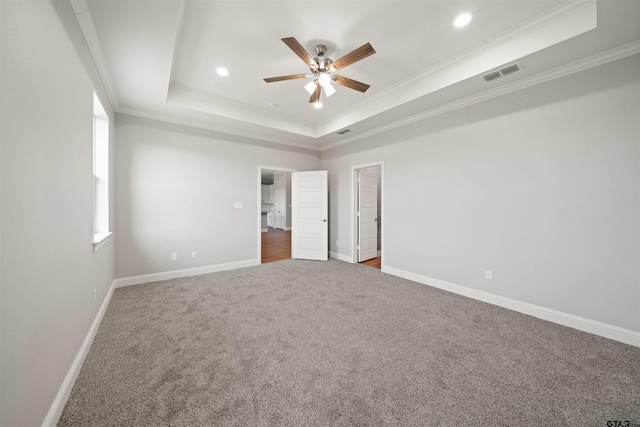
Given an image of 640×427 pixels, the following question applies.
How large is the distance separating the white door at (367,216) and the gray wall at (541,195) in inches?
48.9

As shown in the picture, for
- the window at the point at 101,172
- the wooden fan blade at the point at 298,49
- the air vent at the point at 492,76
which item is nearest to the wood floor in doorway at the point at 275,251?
the window at the point at 101,172

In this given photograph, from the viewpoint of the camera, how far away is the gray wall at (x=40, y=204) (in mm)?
957

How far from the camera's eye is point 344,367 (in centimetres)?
182

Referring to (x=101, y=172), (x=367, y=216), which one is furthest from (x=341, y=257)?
(x=101, y=172)

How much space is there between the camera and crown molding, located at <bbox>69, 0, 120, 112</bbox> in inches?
68.8

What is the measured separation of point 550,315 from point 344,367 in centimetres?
243

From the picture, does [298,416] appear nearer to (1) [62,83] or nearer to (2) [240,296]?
(2) [240,296]

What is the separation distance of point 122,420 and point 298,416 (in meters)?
1.00

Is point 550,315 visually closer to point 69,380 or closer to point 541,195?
point 541,195

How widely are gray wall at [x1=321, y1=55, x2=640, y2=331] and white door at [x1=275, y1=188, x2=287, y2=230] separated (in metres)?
7.06

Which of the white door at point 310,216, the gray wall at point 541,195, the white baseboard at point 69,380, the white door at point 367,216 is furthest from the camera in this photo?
the white door at point 310,216

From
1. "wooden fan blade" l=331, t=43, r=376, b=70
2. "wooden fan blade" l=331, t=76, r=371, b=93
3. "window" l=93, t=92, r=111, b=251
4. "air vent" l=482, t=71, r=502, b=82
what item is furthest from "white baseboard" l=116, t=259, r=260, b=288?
"air vent" l=482, t=71, r=502, b=82

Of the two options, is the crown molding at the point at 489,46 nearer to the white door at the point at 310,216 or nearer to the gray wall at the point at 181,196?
the white door at the point at 310,216

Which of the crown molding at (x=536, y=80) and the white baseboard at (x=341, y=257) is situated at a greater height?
the crown molding at (x=536, y=80)
